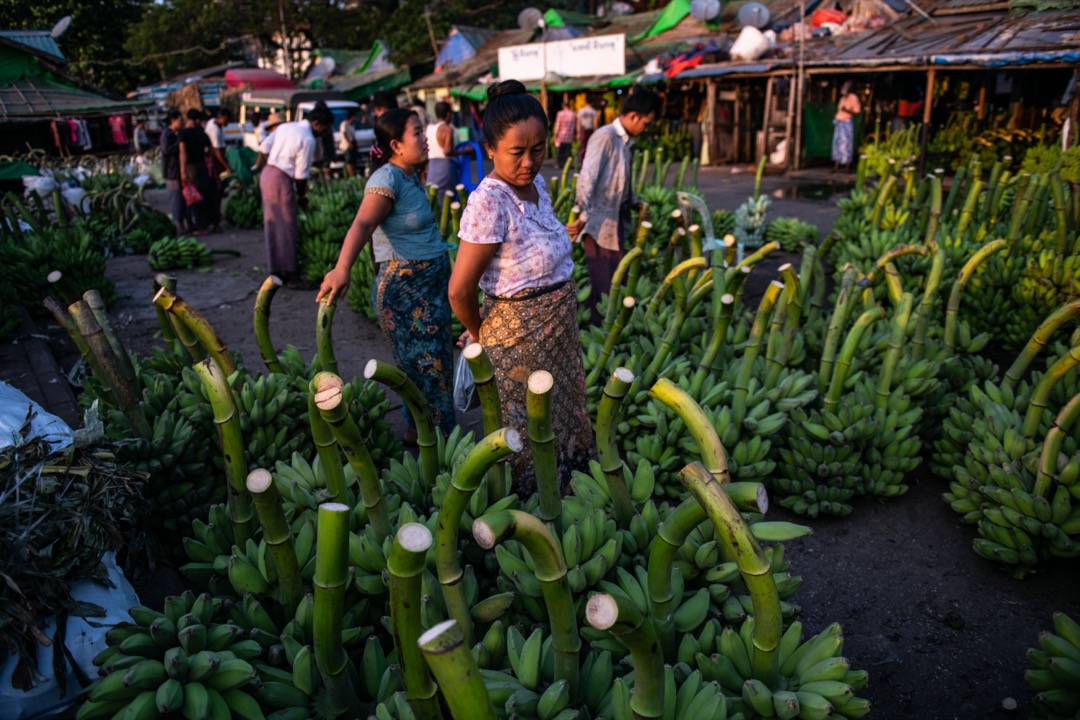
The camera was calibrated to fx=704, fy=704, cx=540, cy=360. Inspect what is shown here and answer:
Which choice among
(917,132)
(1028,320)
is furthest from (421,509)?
(917,132)

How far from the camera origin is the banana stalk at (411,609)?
41.1 inches

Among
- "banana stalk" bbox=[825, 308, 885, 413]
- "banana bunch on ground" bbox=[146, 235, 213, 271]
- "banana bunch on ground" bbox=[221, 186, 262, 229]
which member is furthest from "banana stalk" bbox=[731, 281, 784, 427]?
"banana bunch on ground" bbox=[221, 186, 262, 229]

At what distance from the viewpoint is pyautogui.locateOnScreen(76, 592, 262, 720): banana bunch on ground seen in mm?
1275

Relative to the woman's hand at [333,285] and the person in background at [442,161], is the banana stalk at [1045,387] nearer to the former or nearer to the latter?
the woman's hand at [333,285]

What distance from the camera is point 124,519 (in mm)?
1912

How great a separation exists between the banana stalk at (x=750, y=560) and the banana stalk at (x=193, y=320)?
173 centimetres

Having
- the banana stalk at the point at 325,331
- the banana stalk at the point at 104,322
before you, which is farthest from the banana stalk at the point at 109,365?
the banana stalk at the point at 325,331

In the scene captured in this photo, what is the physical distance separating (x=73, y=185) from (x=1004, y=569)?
1270 centimetres

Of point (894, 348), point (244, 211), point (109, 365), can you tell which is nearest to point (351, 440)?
point (109, 365)

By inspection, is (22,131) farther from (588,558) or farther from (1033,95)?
(1033,95)

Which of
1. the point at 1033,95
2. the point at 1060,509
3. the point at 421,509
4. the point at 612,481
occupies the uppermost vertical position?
the point at 1033,95

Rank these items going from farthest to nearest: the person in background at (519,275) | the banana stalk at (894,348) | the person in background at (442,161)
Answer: the person in background at (442,161) < the banana stalk at (894,348) < the person in background at (519,275)

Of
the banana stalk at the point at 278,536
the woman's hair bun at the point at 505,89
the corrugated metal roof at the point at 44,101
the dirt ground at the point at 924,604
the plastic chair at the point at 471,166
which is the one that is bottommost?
the dirt ground at the point at 924,604

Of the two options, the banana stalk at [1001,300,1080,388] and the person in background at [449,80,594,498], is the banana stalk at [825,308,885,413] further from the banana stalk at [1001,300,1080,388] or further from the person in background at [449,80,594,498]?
Answer: the person in background at [449,80,594,498]
